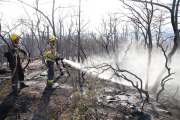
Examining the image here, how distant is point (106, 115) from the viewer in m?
3.03

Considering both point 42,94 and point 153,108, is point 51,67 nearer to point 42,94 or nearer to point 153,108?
point 42,94

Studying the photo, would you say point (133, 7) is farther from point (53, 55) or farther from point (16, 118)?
point (16, 118)

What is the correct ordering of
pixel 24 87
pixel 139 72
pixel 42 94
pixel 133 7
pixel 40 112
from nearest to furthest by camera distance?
1. pixel 40 112
2. pixel 42 94
3. pixel 24 87
4. pixel 133 7
5. pixel 139 72

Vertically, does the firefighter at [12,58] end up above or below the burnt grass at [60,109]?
above

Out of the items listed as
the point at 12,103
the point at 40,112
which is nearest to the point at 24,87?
the point at 12,103

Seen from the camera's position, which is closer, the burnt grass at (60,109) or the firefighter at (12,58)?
the burnt grass at (60,109)

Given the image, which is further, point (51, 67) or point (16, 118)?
point (51, 67)

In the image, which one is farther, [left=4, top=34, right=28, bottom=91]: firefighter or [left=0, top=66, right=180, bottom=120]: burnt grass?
[left=4, top=34, right=28, bottom=91]: firefighter

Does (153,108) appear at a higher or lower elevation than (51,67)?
lower

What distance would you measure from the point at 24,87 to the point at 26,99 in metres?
1.19

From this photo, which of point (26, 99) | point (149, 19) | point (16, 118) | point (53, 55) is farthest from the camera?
point (149, 19)

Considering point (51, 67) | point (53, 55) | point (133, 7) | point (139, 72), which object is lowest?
point (139, 72)

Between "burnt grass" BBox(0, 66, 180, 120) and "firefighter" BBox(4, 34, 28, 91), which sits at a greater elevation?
"firefighter" BBox(4, 34, 28, 91)

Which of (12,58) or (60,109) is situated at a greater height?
(12,58)
